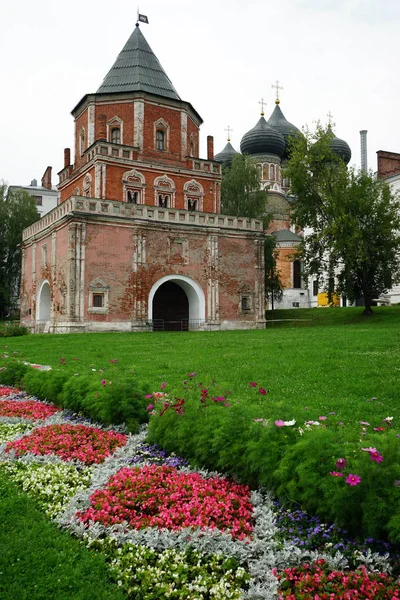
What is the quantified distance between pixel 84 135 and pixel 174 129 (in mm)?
5398

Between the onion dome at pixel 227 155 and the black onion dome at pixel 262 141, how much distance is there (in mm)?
1595

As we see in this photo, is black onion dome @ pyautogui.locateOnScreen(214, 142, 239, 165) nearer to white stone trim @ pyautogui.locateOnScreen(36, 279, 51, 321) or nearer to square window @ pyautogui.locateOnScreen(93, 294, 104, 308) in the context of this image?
white stone trim @ pyautogui.locateOnScreen(36, 279, 51, 321)

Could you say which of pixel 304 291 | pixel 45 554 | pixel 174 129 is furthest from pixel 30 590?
pixel 304 291

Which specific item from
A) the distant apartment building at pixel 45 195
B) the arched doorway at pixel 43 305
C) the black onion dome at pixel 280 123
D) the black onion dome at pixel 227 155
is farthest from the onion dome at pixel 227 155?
the arched doorway at pixel 43 305

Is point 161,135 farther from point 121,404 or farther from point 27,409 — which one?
point 121,404

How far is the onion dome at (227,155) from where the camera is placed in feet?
179

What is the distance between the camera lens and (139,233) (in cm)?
2606

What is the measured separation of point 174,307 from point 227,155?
101 ft

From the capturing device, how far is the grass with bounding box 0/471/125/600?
3.09 m

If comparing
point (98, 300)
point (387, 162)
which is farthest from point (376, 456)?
point (387, 162)

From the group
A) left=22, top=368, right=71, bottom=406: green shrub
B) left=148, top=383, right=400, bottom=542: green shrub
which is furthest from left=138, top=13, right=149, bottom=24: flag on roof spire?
left=148, top=383, right=400, bottom=542: green shrub

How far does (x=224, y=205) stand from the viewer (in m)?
39.4

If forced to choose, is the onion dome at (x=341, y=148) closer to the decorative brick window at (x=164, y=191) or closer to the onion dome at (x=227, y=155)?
the onion dome at (x=227, y=155)

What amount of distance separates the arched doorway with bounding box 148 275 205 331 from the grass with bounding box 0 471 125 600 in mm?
24186
